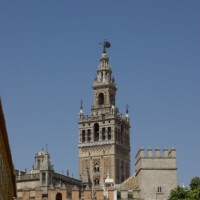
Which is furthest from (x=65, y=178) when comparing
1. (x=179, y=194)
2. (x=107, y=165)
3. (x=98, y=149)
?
(x=179, y=194)

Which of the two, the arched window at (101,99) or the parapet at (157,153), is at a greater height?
the arched window at (101,99)

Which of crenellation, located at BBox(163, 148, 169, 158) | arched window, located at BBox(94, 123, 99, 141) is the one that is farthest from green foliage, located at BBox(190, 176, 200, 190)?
arched window, located at BBox(94, 123, 99, 141)

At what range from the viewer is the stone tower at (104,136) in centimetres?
10581

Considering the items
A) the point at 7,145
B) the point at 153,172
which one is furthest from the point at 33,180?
the point at 7,145

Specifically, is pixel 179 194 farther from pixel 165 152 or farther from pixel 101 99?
pixel 101 99

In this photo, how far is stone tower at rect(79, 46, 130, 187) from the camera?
105812 millimetres

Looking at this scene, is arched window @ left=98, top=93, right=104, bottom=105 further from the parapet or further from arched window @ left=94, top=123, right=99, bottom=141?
the parapet

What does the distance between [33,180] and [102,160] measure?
1055 inches

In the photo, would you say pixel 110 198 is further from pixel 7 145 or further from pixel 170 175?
pixel 7 145

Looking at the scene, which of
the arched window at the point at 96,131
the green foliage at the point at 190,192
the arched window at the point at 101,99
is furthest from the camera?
the arched window at the point at 101,99

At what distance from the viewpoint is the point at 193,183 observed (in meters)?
52.4

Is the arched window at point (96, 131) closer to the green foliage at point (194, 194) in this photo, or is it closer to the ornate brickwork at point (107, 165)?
the ornate brickwork at point (107, 165)

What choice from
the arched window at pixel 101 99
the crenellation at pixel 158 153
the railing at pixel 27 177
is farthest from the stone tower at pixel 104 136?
the crenellation at pixel 158 153

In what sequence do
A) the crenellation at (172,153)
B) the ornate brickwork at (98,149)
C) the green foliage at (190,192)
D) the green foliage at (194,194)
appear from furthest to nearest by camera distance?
the ornate brickwork at (98,149), the crenellation at (172,153), the green foliage at (190,192), the green foliage at (194,194)
